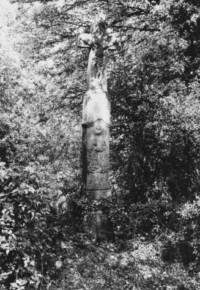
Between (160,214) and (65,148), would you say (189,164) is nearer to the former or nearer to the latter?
(160,214)

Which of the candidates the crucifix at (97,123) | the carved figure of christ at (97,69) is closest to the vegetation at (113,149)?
the crucifix at (97,123)

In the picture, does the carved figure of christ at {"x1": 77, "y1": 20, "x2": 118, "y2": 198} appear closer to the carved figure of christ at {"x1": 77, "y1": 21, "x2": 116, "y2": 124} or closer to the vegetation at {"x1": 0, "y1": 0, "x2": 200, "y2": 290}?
the carved figure of christ at {"x1": 77, "y1": 21, "x2": 116, "y2": 124}

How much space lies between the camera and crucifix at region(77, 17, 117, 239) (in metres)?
6.41

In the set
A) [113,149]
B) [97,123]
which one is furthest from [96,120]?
[113,149]

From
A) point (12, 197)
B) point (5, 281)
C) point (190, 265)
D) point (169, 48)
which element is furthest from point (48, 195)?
point (169, 48)

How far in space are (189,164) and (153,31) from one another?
3137 millimetres

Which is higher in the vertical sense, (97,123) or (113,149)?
(113,149)

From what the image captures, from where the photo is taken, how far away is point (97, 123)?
21.6ft

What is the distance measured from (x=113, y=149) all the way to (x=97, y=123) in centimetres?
250

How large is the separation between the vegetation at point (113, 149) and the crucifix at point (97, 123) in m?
0.32

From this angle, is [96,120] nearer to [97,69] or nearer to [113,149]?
[97,69]

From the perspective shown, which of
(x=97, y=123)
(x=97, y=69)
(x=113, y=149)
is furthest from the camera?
(x=113, y=149)

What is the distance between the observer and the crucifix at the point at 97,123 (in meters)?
6.41

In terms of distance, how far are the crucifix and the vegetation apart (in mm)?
316
